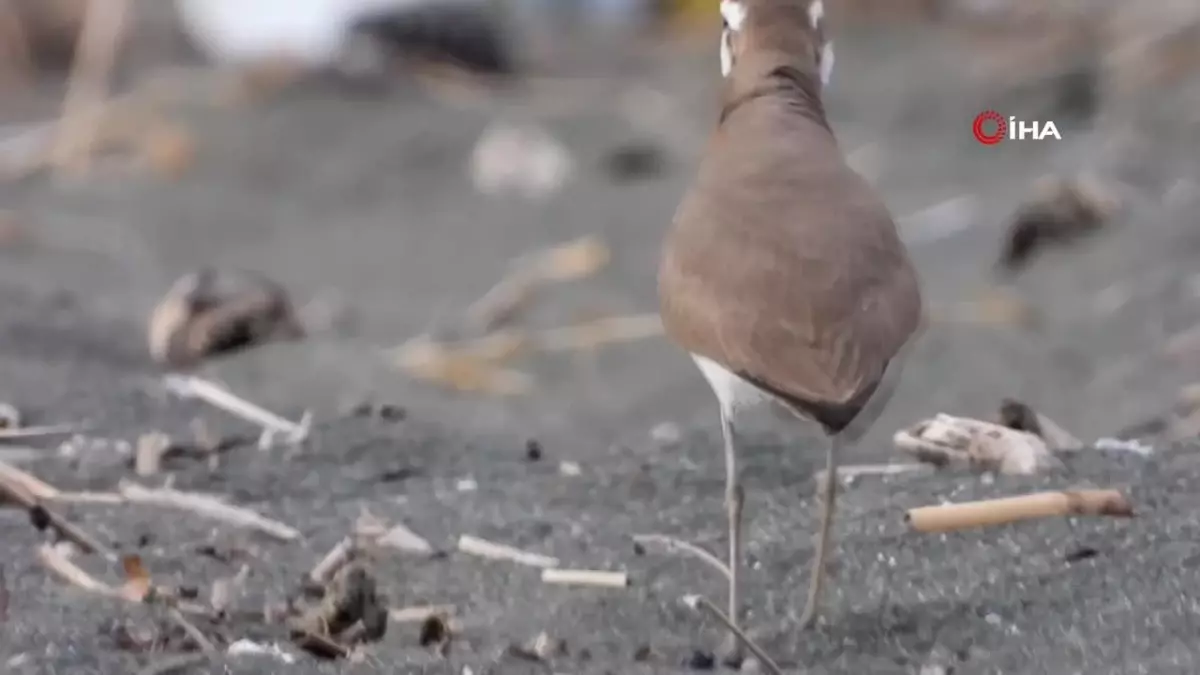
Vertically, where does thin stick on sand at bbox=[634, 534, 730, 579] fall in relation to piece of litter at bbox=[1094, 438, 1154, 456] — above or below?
below

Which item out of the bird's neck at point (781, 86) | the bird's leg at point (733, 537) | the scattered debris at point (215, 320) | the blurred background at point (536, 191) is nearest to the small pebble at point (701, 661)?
the bird's leg at point (733, 537)

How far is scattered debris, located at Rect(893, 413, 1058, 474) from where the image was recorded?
209 centimetres

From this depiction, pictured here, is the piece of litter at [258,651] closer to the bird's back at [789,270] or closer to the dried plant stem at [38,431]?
the bird's back at [789,270]

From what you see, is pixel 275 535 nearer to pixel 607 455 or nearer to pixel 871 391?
pixel 607 455

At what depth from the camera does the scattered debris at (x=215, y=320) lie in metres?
3.29

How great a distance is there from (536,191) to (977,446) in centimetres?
394

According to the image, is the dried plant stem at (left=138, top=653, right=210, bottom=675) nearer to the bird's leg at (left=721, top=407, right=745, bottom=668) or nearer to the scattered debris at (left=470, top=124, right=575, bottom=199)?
the bird's leg at (left=721, top=407, right=745, bottom=668)

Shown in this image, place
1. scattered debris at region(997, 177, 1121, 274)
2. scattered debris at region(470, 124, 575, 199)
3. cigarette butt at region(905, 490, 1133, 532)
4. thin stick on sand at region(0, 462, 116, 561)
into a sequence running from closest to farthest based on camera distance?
cigarette butt at region(905, 490, 1133, 532)
thin stick on sand at region(0, 462, 116, 561)
scattered debris at region(997, 177, 1121, 274)
scattered debris at region(470, 124, 575, 199)

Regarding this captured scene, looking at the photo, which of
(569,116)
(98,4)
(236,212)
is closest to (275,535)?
(236,212)

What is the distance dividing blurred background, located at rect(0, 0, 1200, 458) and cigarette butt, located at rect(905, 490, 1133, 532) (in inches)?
24.6

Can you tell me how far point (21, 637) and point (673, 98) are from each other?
6040mm

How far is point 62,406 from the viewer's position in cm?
274

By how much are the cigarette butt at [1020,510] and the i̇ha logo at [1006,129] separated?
3.66 m

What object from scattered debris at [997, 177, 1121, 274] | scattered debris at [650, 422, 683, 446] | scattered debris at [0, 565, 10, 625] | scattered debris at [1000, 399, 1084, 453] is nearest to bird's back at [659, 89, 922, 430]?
scattered debris at [1000, 399, 1084, 453]
